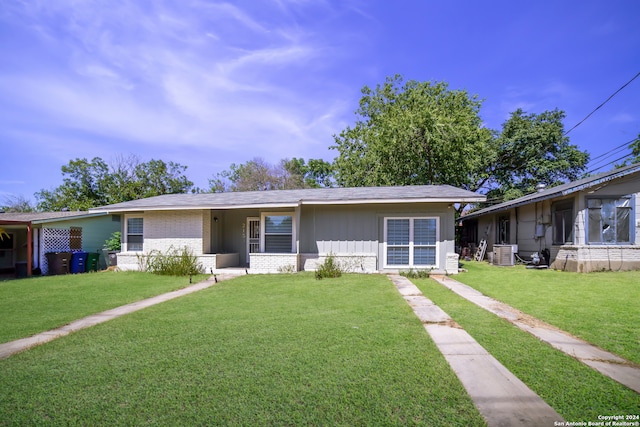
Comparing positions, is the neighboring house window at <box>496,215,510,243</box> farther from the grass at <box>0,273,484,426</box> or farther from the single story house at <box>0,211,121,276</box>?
the single story house at <box>0,211,121,276</box>

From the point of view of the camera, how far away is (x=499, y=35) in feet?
46.7

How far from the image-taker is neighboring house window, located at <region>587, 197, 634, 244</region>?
1212 cm

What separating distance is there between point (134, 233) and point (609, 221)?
723 inches

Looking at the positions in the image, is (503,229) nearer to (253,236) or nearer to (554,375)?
(253,236)

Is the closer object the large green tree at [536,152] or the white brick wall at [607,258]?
the white brick wall at [607,258]

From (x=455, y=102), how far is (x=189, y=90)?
1866cm

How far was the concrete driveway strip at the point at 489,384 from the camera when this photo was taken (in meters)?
2.60

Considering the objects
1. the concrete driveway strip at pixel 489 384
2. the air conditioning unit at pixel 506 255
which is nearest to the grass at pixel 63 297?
the concrete driveway strip at pixel 489 384

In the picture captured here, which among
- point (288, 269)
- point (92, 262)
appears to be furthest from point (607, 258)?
point (92, 262)

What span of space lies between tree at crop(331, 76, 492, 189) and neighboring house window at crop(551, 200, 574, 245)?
912 cm

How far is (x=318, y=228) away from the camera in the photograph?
Answer: 42.2 feet

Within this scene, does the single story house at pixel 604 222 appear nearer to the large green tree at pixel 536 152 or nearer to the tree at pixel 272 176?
the large green tree at pixel 536 152

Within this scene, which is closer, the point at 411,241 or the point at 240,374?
the point at 240,374

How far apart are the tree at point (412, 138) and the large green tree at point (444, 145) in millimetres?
64
